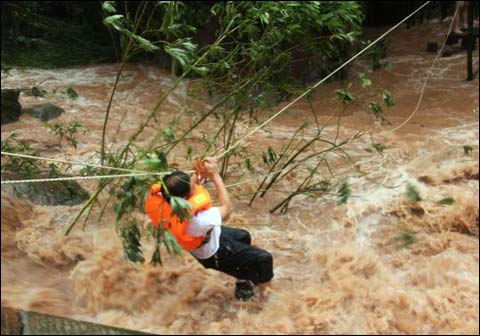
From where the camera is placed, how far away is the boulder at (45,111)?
9406 mm

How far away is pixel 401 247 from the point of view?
15.9 feet

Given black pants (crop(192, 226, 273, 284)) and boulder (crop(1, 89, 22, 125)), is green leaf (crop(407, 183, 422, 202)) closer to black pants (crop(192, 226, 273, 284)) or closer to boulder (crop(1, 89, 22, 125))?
black pants (crop(192, 226, 273, 284))

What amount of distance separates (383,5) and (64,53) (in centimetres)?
892

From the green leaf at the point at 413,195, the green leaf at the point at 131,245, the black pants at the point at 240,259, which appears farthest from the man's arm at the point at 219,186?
the green leaf at the point at 413,195

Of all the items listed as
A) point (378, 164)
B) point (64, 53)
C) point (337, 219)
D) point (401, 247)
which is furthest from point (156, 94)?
point (401, 247)

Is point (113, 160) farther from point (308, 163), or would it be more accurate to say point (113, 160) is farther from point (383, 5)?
point (383, 5)

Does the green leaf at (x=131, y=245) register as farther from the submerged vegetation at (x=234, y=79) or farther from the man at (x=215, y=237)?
the man at (x=215, y=237)

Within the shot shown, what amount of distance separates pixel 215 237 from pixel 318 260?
4.29 feet

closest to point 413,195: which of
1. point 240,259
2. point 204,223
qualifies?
point 240,259

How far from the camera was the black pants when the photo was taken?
383 cm

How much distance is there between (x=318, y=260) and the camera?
185 inches

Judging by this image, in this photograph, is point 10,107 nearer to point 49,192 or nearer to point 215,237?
point 49,192


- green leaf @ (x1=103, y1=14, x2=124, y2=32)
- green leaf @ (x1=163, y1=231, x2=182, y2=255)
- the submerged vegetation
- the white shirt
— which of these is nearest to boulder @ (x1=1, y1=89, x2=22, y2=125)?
the submerged vegetation

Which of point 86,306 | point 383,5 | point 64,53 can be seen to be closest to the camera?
point 86,306
